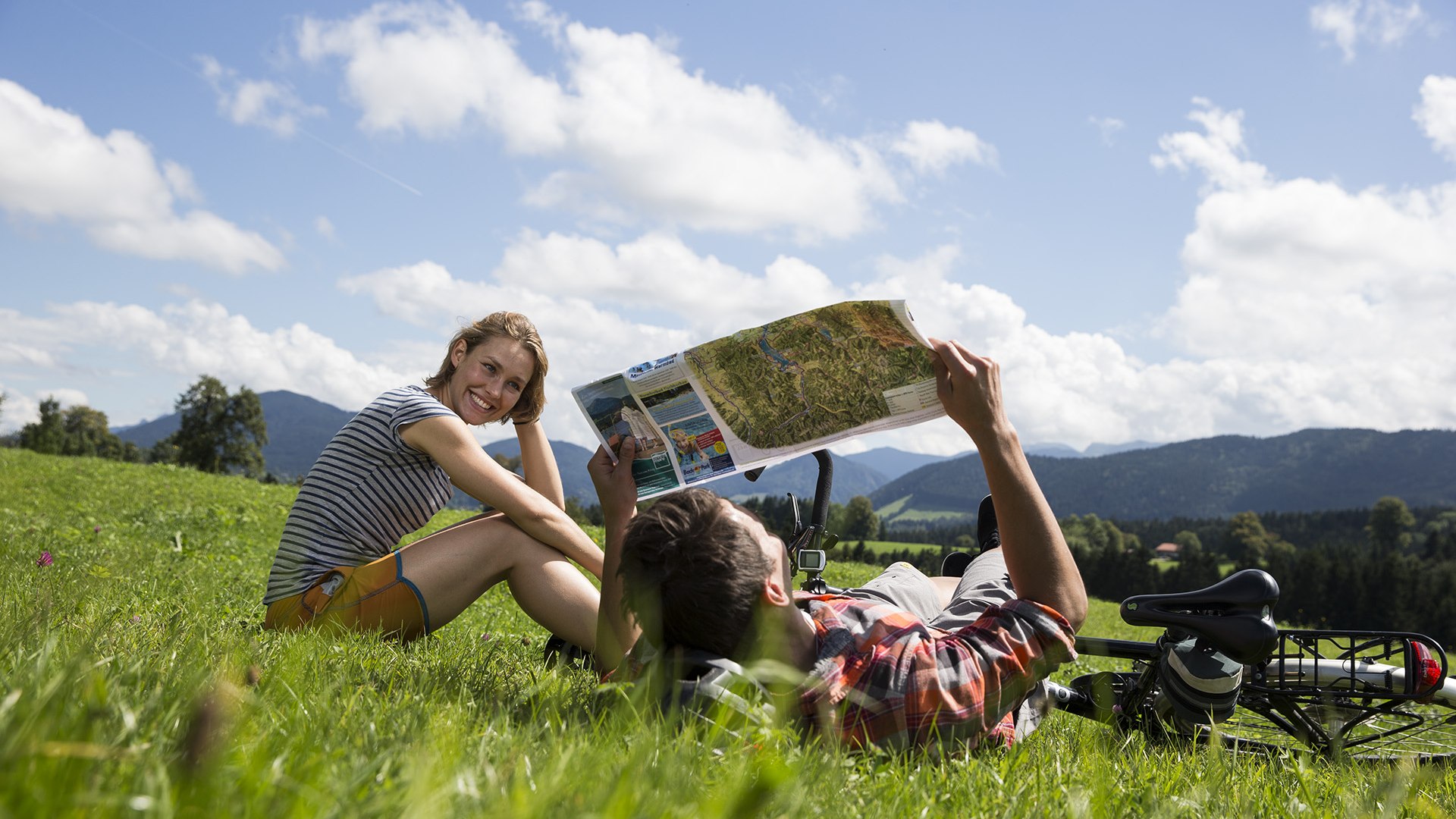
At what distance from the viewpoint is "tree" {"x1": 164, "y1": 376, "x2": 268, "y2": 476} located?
275 feet

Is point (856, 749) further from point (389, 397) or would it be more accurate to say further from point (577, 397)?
point (389, 397)

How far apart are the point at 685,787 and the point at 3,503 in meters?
16.0

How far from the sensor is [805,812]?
5.27 ft

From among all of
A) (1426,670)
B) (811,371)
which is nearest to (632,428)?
(811,371)

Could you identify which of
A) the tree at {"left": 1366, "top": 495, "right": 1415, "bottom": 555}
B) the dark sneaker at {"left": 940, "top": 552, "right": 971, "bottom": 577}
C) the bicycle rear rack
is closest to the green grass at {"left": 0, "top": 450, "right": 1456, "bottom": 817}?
the bicycle rear rack

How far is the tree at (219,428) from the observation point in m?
83.8

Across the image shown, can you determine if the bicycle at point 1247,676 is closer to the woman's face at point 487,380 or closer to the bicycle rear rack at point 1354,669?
the bicycle rear rack at point 1354,669

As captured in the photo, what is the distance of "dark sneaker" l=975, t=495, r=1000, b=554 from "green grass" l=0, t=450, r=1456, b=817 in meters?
0.78

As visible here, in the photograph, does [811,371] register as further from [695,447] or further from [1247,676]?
[1247,676]

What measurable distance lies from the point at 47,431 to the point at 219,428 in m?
22.2

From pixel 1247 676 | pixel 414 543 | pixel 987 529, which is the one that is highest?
pixel 987 529

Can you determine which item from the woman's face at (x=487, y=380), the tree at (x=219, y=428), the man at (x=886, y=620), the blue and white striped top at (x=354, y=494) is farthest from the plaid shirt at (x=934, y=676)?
the tree at (x=219, y=428)

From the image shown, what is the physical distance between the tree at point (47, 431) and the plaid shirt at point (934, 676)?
358 feet

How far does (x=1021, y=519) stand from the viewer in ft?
8.48
